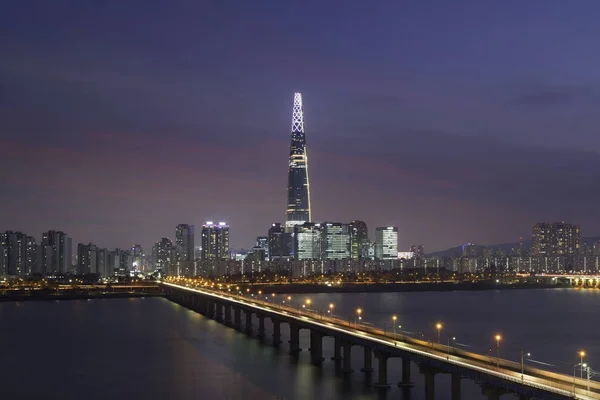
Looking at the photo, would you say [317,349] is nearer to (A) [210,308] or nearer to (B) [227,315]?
(B) [227,315]

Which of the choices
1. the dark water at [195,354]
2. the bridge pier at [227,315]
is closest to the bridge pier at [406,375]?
the dark water at [195,354]

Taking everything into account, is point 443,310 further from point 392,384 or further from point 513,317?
point 392,384

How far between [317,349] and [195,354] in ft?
38.7

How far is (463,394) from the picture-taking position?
138 feet

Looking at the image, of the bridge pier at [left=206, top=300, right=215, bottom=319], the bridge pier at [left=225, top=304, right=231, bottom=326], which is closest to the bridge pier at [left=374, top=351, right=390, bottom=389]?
the bridge pier at [left=225, top=304, right=231, bottom=326]

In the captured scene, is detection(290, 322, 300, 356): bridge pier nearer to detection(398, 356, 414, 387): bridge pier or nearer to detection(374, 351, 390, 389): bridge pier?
detection(374, 351, 390, 389): bridge pier

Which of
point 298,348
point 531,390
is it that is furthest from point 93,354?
point 531,390

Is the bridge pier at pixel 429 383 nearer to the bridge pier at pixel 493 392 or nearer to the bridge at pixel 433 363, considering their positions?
the bridge at pixel 433 363

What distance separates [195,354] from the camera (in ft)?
199

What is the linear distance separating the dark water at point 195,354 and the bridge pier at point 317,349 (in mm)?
1038

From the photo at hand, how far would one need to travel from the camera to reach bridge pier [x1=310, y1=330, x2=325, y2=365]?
52500mm

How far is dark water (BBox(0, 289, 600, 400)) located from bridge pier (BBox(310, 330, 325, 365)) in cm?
104

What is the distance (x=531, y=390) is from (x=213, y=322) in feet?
208

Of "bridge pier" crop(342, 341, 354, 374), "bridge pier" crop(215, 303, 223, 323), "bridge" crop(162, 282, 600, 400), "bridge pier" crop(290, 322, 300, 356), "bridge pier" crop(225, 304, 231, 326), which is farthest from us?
"bridge pier" crop(215, 303, 223, 323)
